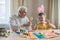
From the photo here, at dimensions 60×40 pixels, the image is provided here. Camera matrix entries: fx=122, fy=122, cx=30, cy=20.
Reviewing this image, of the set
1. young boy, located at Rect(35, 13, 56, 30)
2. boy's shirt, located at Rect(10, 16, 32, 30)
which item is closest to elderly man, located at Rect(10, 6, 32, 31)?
boy's shirt, located at Rect(10, 16, 32, 30)

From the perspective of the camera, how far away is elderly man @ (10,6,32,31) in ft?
3.94

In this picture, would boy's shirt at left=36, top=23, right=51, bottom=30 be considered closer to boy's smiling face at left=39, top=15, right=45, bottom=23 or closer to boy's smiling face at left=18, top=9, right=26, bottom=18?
boy's smiling face at left=39, top=15, right=45, bottom=23

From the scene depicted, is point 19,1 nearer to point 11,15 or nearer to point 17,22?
point 11,15

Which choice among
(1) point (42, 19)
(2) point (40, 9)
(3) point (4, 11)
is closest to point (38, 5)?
(2) point (40, 9)

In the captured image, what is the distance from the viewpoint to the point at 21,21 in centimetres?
129

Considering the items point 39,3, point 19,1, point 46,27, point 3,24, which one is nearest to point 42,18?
point 46,27

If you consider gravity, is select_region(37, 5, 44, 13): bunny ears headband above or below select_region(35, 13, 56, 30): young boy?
above

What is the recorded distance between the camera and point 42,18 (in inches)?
52.9

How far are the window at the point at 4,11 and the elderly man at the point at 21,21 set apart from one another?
177 millimetres

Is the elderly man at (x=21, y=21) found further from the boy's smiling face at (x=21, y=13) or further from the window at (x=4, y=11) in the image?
the window at (x=4, y=11)

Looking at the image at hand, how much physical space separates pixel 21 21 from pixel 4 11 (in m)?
0.38

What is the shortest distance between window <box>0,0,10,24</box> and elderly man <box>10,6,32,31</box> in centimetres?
18

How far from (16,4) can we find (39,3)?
275mm

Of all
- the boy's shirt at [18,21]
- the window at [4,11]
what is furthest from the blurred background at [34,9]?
the boy's shirt at [18,21]
